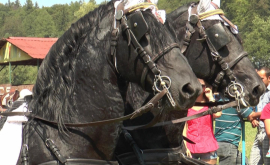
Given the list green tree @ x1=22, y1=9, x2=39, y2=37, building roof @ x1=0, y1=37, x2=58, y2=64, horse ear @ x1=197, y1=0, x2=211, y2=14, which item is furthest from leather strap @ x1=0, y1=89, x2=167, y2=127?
green tree @ x1=22, y1=9, x2=39, y2=37

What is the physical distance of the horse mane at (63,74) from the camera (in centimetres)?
334

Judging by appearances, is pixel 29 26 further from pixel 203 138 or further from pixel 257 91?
pixel 257 91

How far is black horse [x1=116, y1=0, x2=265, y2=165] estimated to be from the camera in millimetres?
4316

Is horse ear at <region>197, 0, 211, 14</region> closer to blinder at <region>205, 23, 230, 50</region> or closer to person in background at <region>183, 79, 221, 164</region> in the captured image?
blinder at <region>205, 23, 230, 50</region>

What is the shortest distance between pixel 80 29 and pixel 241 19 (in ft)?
240

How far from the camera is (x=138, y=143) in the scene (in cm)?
445

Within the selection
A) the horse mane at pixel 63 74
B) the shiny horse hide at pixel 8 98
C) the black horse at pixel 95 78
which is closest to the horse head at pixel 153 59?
the black horse at pixel 95 78

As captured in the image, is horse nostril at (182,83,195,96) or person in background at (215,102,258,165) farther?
person in background at (215,102,258,165)

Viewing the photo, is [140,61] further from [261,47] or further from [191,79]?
[261,47]

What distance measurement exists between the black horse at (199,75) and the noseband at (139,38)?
110 centimetres

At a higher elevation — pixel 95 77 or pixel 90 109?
pixel 95 77

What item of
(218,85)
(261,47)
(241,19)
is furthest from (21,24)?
(218,85)

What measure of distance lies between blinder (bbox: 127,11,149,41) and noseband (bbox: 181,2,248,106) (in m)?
1.57

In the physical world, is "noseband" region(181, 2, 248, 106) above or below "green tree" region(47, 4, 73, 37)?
above
